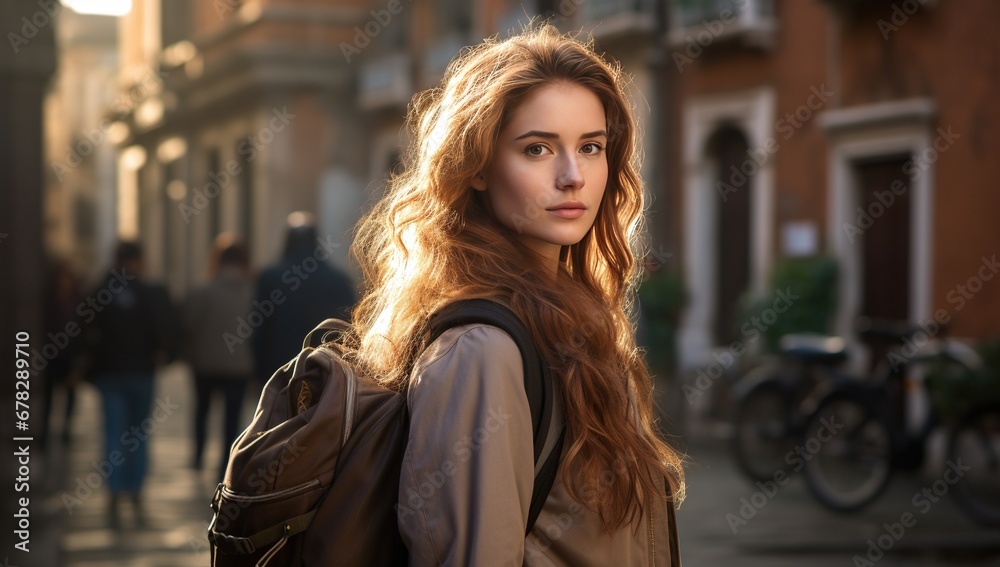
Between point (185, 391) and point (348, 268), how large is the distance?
11.4 feet

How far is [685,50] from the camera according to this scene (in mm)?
15906

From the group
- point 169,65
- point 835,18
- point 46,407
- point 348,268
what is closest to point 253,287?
point 46,407

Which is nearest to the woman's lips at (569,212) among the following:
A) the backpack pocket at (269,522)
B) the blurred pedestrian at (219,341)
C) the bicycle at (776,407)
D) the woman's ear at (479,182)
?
the woman's ear at (479,182)

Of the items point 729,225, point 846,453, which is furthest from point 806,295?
point 846,453

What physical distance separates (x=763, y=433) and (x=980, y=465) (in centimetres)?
199

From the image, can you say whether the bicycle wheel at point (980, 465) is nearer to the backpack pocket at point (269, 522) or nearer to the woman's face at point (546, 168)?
the woman's face at point (546, 168)

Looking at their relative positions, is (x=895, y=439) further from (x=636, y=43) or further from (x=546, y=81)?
(x=636, y=43)

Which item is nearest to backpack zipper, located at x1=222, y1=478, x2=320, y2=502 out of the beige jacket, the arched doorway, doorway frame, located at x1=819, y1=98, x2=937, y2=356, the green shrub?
the beige jacket

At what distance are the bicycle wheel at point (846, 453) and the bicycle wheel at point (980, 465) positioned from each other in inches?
20.8

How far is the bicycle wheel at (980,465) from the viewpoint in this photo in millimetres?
8227

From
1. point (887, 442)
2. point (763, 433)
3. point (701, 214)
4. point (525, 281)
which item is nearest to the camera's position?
point (525, 281)

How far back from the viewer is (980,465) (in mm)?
8328

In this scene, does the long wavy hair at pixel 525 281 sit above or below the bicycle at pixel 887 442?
above

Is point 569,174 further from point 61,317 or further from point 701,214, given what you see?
point 701,214
